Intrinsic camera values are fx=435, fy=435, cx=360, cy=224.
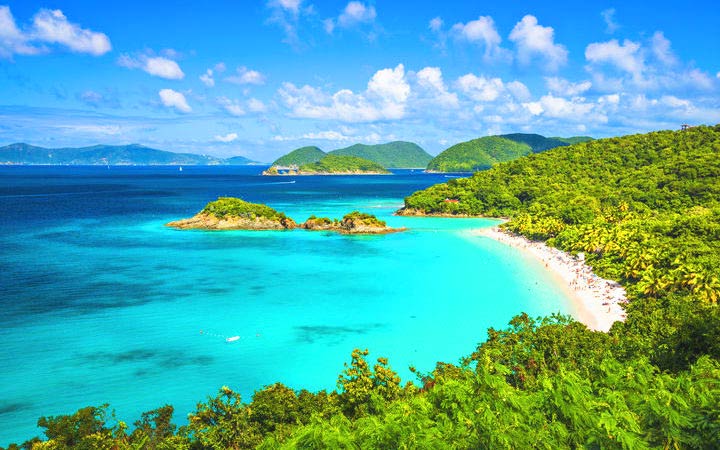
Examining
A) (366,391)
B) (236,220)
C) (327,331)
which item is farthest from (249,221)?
(366,391)

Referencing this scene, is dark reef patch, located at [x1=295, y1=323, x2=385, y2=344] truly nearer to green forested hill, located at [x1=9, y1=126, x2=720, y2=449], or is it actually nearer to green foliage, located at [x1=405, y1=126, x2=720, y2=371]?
green forested hill, located at [x1=9, y1=126, x2=720, y2=449]

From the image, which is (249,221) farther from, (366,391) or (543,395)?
(543,395)

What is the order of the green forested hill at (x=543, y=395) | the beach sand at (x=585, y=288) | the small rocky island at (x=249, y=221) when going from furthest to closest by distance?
the small rocky island at (x=249, y=221), the beach sand at (x=585, y=288), the green forested hill at (x=543, y=395)

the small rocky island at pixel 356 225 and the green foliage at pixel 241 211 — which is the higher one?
the green foliage at pixel 241 211

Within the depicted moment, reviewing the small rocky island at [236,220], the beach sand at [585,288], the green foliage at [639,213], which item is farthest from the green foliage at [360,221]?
the beach sand at [585,288]

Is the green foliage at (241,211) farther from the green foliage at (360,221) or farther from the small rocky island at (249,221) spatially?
the green foliage at (360,221)

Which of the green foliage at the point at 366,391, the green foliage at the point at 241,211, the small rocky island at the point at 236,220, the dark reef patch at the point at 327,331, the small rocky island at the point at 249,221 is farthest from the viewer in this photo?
the green foliage at the point at 241,211

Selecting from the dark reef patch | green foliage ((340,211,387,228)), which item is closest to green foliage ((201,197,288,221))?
green foliage ((340,211,387,228))

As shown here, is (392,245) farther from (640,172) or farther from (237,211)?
(640,172)
